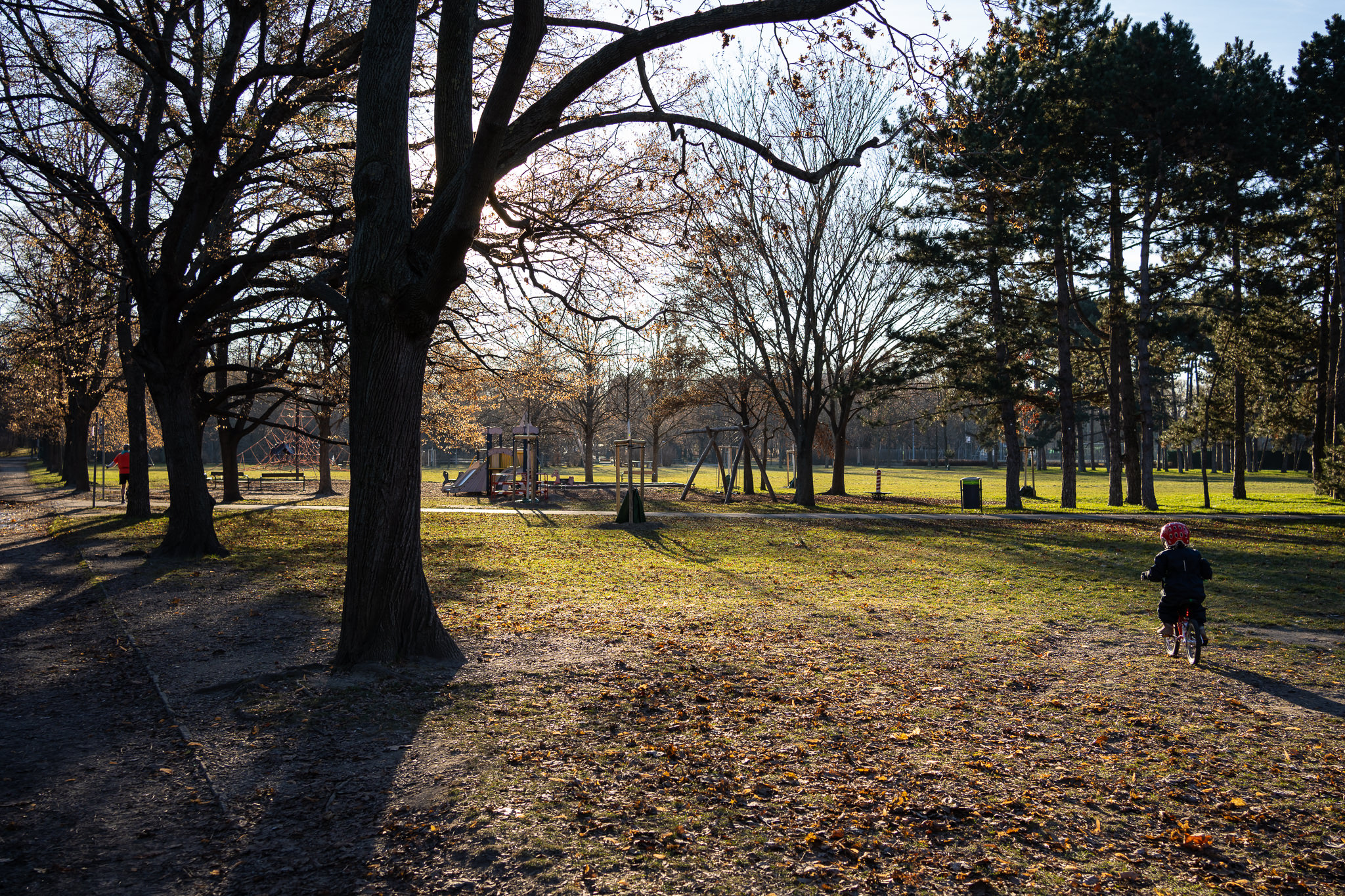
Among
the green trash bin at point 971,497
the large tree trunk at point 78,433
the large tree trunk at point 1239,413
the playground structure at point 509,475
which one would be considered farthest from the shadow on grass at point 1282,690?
the large tree trunk at point 78,433

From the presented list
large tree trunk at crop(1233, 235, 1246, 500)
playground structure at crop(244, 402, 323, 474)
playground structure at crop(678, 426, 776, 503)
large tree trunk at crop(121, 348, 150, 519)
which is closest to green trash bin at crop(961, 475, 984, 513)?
playground structure at crop(678, 426, 776, 503)

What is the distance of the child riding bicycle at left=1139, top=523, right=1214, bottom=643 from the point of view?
696 centimetres

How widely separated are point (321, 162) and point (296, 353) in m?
8.49

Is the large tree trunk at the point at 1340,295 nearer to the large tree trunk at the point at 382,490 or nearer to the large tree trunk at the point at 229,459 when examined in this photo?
the large tree trunk at the point at 382,490

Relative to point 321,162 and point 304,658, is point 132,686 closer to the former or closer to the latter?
point 304,658

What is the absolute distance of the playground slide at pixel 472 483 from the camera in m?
33.7

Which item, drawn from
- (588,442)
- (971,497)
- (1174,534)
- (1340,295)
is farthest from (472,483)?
(1340,295)

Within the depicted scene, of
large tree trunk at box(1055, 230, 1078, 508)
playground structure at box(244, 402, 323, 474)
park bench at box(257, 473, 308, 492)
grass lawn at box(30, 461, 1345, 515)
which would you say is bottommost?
grass lawn at box(30, 461, 1345, 515)

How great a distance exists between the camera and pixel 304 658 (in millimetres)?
6863

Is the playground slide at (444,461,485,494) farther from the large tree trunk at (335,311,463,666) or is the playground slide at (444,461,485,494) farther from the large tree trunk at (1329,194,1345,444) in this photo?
the large tree trunk at (1329,194,1345,444)

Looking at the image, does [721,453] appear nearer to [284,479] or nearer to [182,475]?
[182,475]

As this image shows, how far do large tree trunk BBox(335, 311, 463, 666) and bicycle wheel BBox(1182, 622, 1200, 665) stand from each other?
Answer: 264 inches

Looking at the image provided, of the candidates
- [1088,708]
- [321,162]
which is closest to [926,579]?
[1088,708]

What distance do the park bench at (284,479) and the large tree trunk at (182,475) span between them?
23.8 m
